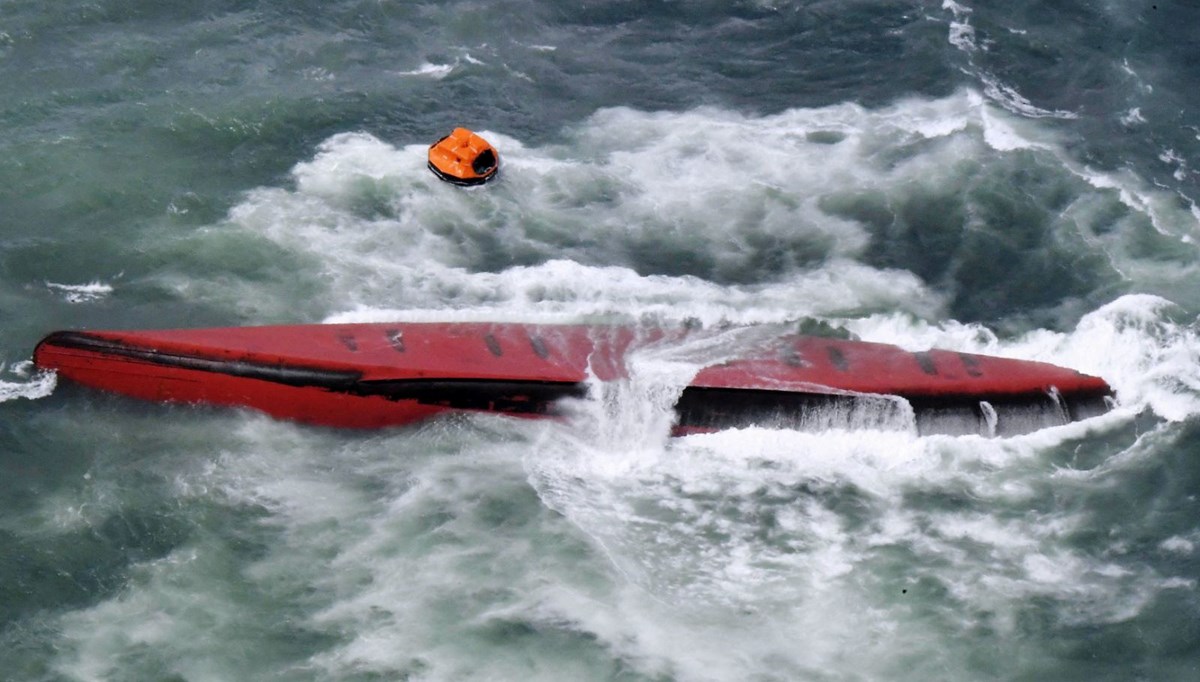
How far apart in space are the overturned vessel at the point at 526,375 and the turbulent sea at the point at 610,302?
0.79m

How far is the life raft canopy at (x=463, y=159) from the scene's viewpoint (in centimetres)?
5297

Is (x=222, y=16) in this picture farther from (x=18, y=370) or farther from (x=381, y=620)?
(x=381, y=620)

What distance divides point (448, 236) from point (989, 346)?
63.0 feet

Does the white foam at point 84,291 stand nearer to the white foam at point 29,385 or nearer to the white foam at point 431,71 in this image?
the white foam at point 29,385

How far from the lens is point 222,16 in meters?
61.8

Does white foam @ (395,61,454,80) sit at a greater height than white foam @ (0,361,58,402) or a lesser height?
greater

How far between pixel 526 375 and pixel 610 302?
18.6 feet

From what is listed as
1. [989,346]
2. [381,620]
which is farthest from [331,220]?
[989,346]

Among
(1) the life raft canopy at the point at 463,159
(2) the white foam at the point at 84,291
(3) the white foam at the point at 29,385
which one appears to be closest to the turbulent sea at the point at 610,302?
(3) the white foam at the point at 29,385

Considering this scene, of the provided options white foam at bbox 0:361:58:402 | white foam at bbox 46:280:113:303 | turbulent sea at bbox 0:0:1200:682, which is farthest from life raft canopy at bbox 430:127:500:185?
white foam at bbox 0:361:58:402

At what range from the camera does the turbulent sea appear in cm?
3819

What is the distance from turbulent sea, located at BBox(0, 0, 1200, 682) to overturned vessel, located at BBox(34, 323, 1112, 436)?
785 millimetres

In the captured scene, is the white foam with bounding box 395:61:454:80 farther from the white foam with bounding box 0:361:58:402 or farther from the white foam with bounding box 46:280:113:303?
the white foam with bounding box 0:361:58:402

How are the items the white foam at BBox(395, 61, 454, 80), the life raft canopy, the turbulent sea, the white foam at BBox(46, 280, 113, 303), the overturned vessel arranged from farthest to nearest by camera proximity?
1. the white foam at BBox(395, 61, 454, 80)
2. the life raft canopy
3. the white foam at BBox(46, 280, 113, 303)
4. the overturned vessel
5. the turbulent sea
